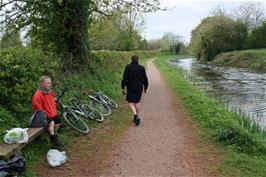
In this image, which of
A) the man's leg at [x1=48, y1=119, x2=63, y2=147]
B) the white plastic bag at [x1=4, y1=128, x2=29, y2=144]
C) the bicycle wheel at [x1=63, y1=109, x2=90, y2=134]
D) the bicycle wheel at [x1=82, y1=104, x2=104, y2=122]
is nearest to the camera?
the white plastic bag at [x1=4, y1=128, x2=29, y2=144]

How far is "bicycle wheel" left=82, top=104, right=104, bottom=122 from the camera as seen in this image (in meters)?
11.9

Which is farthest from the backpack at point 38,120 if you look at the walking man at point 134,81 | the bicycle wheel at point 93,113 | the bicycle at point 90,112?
the walking man at point 134,81

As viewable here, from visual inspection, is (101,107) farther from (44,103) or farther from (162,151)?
(44,103)

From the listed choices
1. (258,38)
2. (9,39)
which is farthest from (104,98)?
(258,38)

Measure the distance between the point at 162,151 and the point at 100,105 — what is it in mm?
5031

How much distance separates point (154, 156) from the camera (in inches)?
331

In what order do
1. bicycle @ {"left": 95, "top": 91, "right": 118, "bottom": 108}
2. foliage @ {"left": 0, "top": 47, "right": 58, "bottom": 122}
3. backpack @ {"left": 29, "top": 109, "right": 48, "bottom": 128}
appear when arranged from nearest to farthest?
backpack @ {"left": 29, "top": 109, "right": 48, "bottom": 128} → foliage @ {"left": 0, "top": 47, "right": 58, "bottom": 122} → bicycle @ {"left": 95, "top": 91, "right": 118, "bottom": 108}

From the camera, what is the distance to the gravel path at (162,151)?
298 inches

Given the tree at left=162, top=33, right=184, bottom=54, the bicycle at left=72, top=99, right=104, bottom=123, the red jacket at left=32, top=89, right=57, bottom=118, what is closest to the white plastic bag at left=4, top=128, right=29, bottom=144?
the red jacket at left=32, top=89, right=57, bottom=118

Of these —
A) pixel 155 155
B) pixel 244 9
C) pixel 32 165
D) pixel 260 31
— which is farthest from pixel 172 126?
pixel 244 9

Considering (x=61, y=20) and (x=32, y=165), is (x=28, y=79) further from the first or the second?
(x=61, y=20)

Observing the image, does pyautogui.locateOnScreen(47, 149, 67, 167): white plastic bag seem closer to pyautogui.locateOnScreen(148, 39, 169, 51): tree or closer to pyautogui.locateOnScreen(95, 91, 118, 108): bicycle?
pyautogui.locateOnScreen(95, 91, 118, 108): bicycle

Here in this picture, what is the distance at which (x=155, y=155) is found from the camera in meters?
8.48

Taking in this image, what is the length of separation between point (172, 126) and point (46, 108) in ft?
14.6
